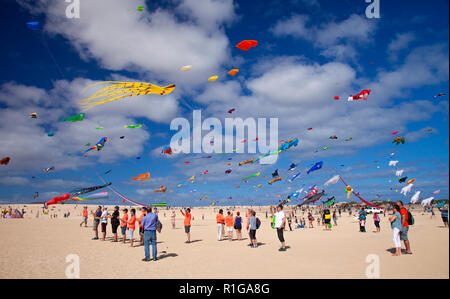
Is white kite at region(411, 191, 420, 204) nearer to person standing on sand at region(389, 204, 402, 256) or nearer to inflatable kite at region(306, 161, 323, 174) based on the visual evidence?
inflatable kite at region(306, 161, 323, 174)

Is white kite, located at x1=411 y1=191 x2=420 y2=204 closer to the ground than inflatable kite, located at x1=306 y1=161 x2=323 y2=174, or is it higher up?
closer to the ground

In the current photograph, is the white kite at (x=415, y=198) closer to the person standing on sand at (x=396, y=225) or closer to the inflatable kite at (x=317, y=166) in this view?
the inflatable kite at (x=317, y=166)

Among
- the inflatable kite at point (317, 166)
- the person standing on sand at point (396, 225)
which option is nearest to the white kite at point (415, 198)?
A: the inflatable kite at point (317, 166)

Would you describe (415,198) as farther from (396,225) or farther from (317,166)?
(396,225)

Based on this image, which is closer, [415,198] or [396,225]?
[396,225]

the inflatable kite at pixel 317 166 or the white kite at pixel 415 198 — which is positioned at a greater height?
the inflatable kite at pixel 317 166

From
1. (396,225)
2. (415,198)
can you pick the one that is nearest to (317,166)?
(415,198)

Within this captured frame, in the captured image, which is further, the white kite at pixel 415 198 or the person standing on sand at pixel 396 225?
the white kite at pixel 415 198

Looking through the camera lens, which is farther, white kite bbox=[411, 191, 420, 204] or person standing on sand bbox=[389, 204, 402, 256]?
white kite bbox=[411, 191, 420, 204]

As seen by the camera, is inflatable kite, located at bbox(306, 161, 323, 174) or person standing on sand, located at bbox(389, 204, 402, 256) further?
inflatable kite, located at bbox(306, 161, 323, 174)

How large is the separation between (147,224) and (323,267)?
239 inches

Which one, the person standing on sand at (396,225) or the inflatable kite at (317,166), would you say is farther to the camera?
the inflatable kite at (317,166)

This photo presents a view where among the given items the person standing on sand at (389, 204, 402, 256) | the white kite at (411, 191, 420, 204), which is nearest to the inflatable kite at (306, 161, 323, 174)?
the white kite at (411, 191, 420, 204)
